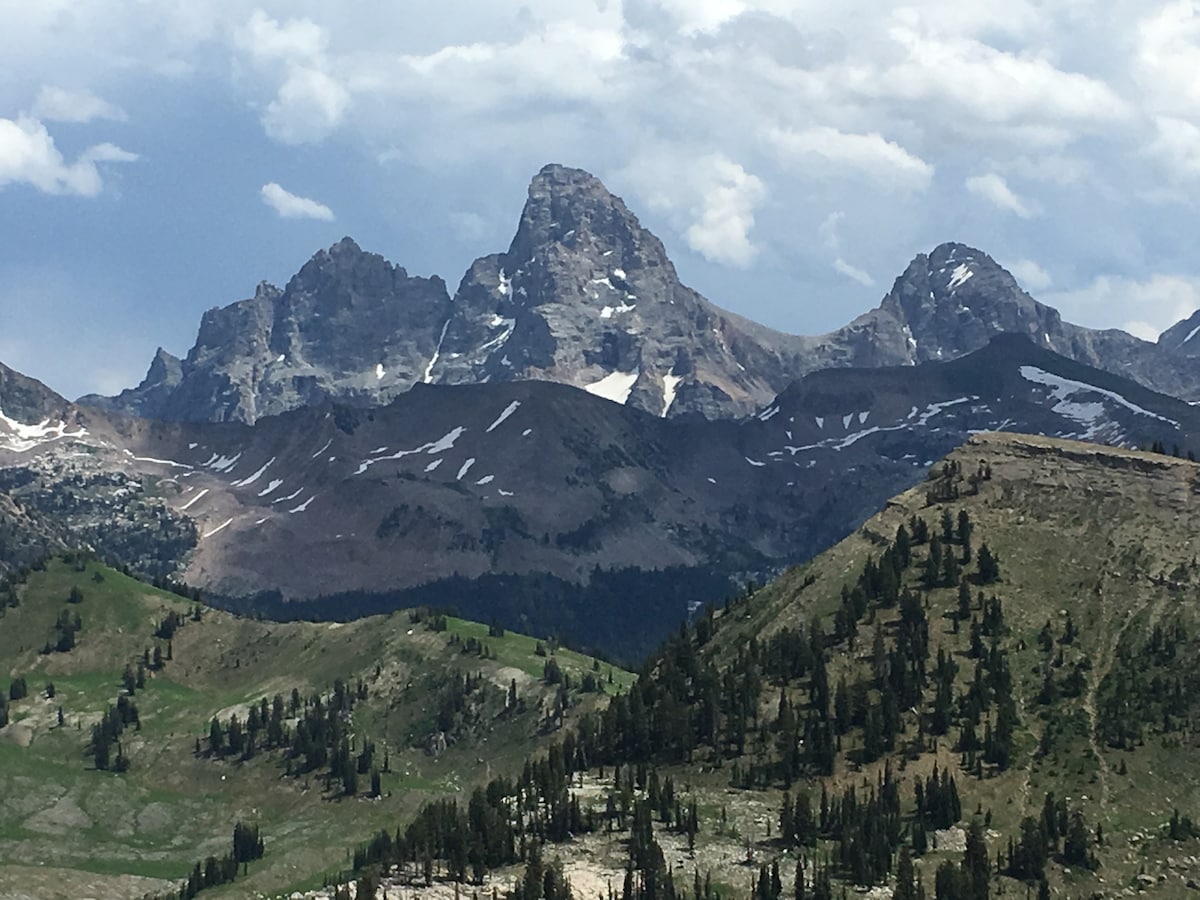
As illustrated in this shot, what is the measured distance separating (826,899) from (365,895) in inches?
2293

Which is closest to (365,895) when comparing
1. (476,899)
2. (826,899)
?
(476,899)

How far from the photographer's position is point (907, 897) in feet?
643

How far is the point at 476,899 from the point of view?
19988 centimetres

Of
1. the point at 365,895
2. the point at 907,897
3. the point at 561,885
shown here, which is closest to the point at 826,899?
the point at 907,897

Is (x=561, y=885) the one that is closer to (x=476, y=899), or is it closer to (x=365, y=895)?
(x=476, y=899)

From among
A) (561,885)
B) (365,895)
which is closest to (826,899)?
(561,885)

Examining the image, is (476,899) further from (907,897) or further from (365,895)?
(907,897)

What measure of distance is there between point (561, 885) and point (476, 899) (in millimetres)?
11370

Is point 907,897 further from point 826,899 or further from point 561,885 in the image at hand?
point 561,885

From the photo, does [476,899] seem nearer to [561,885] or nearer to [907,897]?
[561,885]

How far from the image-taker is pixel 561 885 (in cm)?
19788

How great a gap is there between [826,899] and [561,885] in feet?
110

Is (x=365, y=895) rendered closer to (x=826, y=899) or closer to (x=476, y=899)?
(x=476, y=899)
